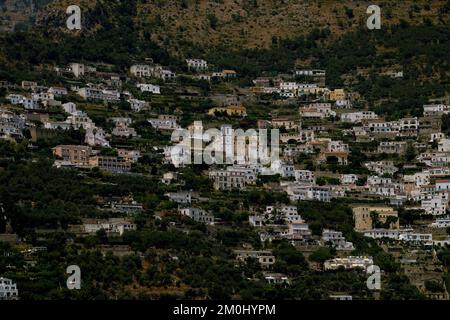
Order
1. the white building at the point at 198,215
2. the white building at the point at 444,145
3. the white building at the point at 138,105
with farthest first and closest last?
1. the white building at the point at 138,105
2. the white building at the point at 444,145
3. the white building at the point at 198,215

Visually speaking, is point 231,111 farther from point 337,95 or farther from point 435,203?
point 435,203

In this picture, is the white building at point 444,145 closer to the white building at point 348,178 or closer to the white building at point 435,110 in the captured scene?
the white building at point 435,110

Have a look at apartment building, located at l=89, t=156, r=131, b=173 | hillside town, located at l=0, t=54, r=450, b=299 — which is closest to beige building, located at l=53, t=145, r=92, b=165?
hillside town, located at l=0, t=54, r=450, b=299

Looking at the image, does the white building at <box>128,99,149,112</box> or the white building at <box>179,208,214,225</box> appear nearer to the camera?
the white building at <box>179,208,214,225</box>

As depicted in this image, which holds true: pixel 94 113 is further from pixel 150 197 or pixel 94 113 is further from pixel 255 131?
pixel 150 197

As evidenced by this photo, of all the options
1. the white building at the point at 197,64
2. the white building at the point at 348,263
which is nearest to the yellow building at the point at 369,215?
the white building at the point at 348,263

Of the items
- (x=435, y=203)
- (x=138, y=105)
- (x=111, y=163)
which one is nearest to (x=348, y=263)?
(x=435, y=203)

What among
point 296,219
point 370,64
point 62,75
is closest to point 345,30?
point 370,64

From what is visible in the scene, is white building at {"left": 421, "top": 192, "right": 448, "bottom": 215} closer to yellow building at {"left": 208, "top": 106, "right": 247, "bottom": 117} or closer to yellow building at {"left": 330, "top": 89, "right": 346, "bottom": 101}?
yellow building at {"left": 208, "top": 106, "right": 247, "bottom": 117}
